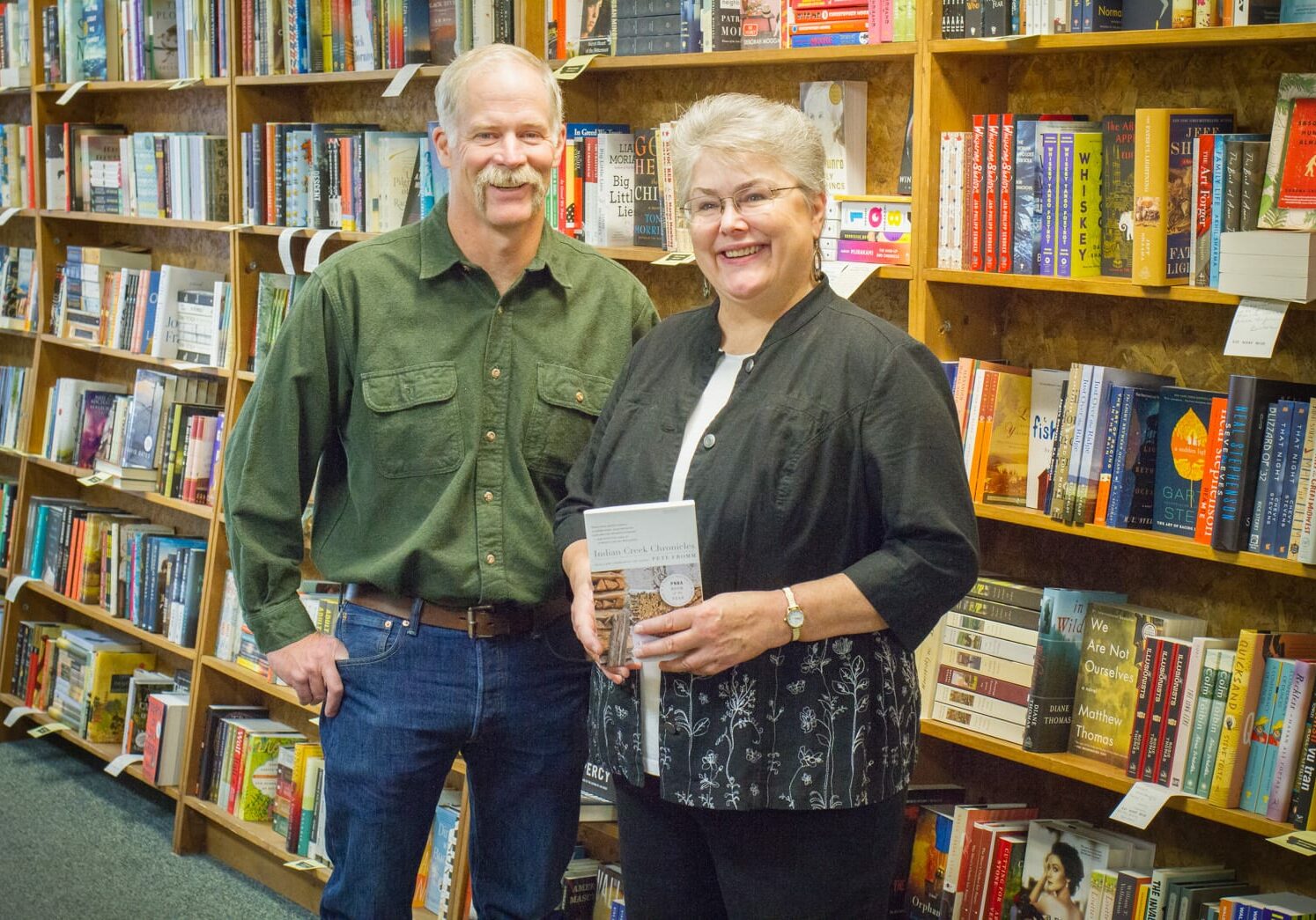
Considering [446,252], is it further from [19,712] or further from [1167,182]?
[19,712]

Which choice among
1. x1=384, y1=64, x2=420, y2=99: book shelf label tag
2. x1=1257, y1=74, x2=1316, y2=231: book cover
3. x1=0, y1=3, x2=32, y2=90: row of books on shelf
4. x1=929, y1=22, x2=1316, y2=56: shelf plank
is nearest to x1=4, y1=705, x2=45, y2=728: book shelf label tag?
x1=0, y1=3, x2=32, y2=90: row of books on shelf

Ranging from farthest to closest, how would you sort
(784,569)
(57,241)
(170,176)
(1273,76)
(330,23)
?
(57,241), (170,176), (330,23), (1273,76), (784,569)

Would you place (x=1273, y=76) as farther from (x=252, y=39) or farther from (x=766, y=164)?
(x=252, y=39)

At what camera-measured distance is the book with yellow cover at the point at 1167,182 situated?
2236 mm

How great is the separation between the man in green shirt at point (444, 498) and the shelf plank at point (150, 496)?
186 centimetres

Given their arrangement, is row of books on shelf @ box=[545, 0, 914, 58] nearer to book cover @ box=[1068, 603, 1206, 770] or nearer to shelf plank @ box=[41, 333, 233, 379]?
book cover @ box=[1068, 603, 1206, 770]

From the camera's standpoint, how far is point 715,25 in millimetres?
2805

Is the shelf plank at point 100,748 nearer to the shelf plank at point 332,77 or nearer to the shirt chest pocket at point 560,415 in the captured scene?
the shelf plank at point 332,77

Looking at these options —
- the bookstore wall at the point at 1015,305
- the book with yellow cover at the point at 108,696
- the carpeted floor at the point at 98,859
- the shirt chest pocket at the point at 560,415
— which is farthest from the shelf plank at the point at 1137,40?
the book with yellow cover at the point at 108,696

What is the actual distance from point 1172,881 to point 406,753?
1.19 m

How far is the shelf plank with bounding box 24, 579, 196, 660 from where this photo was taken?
4.19 meters

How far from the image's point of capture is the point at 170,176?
13.8ft

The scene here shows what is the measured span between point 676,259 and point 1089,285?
31.2 inches

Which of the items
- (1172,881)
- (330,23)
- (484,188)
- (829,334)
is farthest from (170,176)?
(1172,881)
